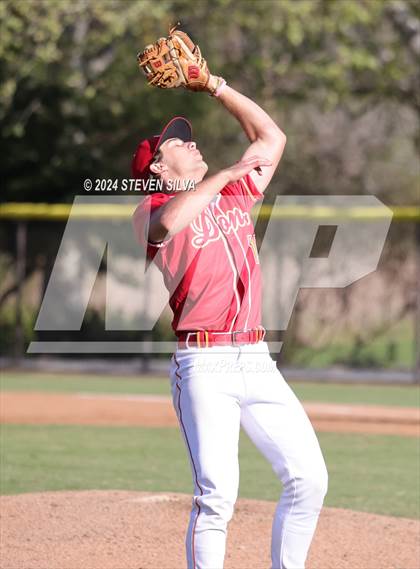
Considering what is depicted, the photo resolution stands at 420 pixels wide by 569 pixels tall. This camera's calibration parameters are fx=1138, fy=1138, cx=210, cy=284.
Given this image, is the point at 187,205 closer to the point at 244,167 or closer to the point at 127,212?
the point at 244,167

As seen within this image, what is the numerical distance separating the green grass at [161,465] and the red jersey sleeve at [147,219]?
13.4 ft

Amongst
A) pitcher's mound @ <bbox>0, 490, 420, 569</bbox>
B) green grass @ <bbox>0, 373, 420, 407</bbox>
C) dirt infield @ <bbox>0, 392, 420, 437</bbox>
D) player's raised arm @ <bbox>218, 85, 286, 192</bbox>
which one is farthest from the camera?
green grass @ <bbox>0, 373, 420, 407</bbox>

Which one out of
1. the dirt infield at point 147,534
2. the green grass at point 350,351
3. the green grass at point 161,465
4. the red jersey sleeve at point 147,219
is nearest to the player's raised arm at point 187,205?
the red jersey sleeve at point 147,219

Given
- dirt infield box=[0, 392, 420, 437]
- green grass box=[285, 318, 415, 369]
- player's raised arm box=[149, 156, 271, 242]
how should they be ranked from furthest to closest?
green grass box=[285, 318, 415, 369], dirt infield box=[0, 392, 420, 437], player's raised arm box=[149, 156, 271, 242]

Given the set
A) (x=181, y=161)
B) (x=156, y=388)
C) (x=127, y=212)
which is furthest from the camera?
(x=127, y=212)

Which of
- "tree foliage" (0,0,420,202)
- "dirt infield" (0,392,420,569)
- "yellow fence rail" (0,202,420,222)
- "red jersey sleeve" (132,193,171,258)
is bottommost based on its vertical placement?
"dirt infield" (0,392,420,569)

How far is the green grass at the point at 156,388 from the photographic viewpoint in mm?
15945

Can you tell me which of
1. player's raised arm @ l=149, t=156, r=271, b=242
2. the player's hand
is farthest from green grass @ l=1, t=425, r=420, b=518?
player's raised arm @ l=149, t=156, r=271, b=242

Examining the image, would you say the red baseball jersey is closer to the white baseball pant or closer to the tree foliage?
the white baseball pant

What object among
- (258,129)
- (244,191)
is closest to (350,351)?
(258,129)

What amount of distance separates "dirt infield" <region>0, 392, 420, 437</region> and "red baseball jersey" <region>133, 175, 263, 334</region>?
759 centimetres

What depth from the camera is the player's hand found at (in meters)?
4.72

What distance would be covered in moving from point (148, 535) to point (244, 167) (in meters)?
3.10

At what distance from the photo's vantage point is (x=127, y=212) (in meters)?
19.6
